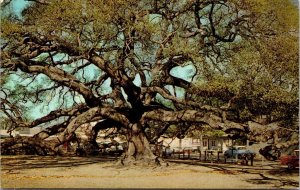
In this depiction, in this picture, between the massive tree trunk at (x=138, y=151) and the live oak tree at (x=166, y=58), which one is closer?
the live oak tree at (x=166, y=58)

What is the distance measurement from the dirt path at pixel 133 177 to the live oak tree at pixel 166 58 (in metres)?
1.97

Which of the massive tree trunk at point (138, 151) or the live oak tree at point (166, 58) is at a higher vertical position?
the live oak tree at point (166, 58)

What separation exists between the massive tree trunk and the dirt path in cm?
98

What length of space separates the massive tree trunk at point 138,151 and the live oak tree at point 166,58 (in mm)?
59

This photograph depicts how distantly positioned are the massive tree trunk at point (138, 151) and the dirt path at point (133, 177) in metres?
0.98

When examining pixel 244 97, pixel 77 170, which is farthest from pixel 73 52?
pixel 244 97

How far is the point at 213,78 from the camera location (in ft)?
68.8

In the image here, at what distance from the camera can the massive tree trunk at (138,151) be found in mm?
25219

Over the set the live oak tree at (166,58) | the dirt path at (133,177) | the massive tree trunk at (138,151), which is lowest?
the dirt path at (133,177)

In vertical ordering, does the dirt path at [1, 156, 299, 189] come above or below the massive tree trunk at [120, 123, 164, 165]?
below

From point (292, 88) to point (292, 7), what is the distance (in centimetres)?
493

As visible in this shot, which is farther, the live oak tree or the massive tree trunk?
the massive tree trunk

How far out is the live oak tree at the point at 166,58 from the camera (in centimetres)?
1961

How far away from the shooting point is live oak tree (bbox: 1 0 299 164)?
64.3 ft
